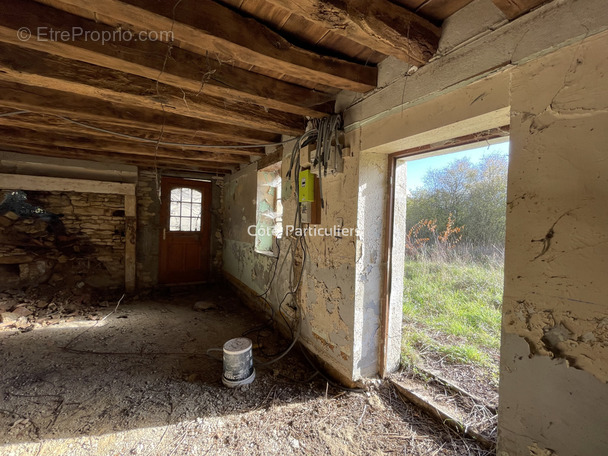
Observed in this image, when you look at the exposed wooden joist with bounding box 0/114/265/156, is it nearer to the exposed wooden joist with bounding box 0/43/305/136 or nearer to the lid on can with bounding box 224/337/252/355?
the exposed wooden joist with bounding box 0/43/305/136

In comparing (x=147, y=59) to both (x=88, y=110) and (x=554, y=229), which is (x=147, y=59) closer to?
(x=88, y=110)

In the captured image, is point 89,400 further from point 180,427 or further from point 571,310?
point 571,310

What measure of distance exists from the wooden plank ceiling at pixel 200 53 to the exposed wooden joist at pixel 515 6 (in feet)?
0.80

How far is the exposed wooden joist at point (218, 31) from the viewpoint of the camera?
1.15m

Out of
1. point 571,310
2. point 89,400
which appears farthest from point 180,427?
point 571,310

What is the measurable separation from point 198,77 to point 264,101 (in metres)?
0.45

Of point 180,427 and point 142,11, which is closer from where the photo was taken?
point 142,11

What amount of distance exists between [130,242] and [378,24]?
192 inches

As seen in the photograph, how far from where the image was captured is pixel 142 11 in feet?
3.72

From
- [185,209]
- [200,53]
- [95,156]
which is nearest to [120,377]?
[200,53]

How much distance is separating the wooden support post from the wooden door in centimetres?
43

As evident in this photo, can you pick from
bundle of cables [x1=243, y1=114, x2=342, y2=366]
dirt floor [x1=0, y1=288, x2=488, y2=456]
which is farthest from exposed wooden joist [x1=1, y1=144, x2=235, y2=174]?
dirt floor [x1=0, y1=288, x2=488, y2=456]

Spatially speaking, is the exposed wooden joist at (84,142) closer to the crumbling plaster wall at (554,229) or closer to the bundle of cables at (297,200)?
the bundle of cables at (297,200)

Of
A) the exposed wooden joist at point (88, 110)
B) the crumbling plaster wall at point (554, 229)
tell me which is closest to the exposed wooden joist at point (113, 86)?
the exposed wooden joist at point (88, 110)
